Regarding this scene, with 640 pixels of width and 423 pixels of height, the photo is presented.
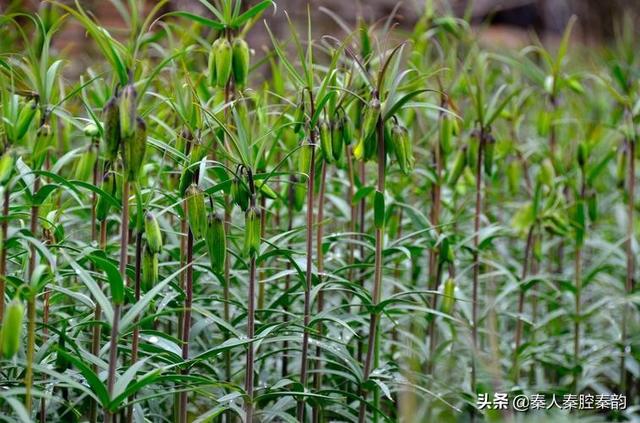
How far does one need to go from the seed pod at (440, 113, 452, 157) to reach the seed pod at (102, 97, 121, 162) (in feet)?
3.46

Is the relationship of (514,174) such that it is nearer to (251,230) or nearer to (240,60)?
(240,60)

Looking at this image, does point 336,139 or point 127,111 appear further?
point 336,139

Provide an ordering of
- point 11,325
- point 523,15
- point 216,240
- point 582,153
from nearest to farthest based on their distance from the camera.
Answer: point 11,325, point 216,240, point 582,153, point 523,15

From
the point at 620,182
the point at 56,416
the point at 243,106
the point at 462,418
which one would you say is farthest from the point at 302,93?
the point at 620,182

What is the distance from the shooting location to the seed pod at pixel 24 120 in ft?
4.62

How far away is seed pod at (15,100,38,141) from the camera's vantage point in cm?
141

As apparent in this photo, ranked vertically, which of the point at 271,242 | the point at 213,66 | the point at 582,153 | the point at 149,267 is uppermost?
the point at 582,153

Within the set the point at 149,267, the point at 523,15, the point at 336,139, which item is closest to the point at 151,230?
the point at 149,267

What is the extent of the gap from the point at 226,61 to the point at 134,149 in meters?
0.50

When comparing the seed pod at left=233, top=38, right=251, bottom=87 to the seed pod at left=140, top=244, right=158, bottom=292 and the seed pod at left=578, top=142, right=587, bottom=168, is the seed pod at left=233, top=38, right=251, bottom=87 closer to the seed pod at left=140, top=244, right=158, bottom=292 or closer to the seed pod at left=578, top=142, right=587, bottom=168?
the seed pod at left=140, top=244, right=158, bottom=292

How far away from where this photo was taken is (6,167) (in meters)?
1.29

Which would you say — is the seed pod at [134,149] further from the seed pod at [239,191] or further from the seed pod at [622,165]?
the seed pod at [622,165]

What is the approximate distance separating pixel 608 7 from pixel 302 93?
359 inches

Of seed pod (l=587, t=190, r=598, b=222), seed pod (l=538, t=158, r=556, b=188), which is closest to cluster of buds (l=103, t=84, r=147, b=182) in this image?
seed pod (l=538, t=158, r=556, b=188)
